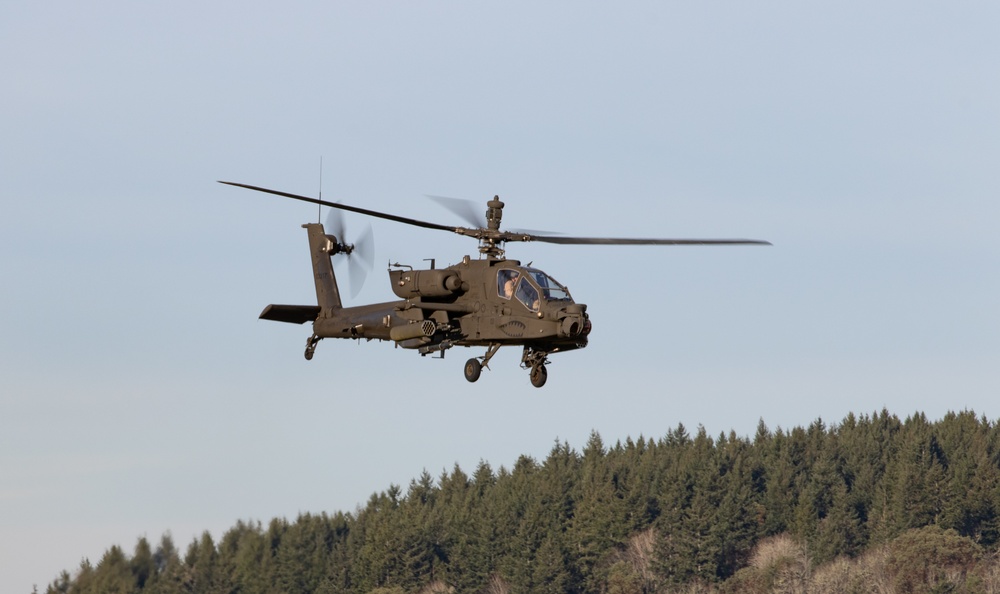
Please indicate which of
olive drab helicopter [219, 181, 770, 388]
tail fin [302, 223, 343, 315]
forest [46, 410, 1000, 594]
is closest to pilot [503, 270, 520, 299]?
olive drab helicopter [219, 181, 770, 388]

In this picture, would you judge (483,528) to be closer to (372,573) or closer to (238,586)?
(372,573)

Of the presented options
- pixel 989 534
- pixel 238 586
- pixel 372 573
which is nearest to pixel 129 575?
pixel 238 586

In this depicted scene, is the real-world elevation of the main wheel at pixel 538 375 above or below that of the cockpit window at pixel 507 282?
below

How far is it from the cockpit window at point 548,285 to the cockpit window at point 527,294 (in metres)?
0.22

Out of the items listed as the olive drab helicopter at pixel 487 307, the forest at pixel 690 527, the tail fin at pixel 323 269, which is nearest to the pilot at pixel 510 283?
the olive drab helicopter at pixel 487 307

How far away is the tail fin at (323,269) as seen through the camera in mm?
54469

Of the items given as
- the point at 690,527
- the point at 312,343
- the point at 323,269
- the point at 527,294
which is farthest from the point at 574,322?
the point at 690,527

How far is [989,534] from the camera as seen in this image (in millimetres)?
161875

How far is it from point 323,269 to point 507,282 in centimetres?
991

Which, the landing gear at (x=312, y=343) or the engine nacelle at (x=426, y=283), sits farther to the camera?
the landing gear at (x=312, y=343)

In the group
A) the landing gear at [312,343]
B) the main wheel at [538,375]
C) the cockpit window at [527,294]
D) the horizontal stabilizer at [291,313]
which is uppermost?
the cockpit window at [527,294]

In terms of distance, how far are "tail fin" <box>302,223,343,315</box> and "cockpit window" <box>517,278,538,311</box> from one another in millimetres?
8453

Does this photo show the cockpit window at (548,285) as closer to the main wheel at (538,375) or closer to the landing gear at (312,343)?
the main wheel at (538,375)

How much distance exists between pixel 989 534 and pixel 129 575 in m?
98.7
